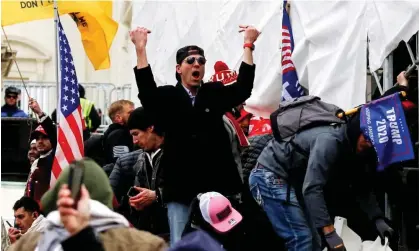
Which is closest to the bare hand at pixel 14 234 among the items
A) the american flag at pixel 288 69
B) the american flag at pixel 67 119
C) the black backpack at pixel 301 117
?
the american flag at pixel 67 119

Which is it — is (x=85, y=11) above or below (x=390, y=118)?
above

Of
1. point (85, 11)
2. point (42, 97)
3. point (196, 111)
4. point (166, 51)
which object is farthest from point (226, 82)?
point (42, 97)

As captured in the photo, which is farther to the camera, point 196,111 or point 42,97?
point 42,97

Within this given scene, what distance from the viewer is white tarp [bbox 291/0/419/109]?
875 cm

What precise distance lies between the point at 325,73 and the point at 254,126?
0.77m

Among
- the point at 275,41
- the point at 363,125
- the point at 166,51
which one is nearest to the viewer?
the point at 363,125

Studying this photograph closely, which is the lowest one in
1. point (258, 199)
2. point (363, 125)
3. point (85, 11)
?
point (258, 199)

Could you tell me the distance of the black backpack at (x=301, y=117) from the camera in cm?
764

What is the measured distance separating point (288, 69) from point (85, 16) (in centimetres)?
345

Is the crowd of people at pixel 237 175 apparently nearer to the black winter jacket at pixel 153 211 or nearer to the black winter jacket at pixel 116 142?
the black winter jacket at pixel 153 211

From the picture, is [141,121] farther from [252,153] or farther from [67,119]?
[67,119]

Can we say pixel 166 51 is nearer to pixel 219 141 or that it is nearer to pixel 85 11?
pixel 85 11

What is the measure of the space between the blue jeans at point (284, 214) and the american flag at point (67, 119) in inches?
109

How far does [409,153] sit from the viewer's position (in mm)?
7477
